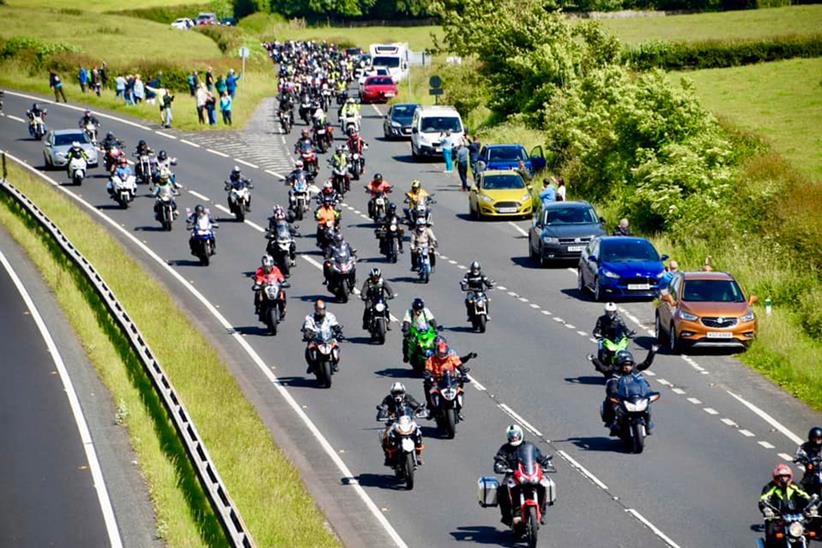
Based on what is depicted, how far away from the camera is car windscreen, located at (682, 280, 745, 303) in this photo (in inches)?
1228

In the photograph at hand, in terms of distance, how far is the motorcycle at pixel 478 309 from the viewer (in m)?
33.1

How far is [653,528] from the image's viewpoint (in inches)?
783

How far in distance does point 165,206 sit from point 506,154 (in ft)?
42.7

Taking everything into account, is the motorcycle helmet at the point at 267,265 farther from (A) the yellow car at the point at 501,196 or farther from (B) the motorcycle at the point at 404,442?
(A) the yellow car at the point at 501,196

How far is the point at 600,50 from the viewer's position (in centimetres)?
6588

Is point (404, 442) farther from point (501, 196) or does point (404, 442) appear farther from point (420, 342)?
point (501, 196)

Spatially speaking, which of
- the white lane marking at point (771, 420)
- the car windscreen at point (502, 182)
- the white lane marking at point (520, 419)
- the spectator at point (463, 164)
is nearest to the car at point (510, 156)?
the spectator at point (463, 164)

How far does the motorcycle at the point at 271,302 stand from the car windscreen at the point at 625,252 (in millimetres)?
7898

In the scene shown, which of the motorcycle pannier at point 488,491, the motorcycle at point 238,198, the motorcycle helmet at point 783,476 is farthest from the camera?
the motorcycle at point 238,198

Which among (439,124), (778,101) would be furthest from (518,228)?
→ (778,101)

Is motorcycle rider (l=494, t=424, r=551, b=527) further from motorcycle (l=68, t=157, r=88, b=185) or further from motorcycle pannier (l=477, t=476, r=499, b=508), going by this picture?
motorcycle (l=68, t=157, r=88, b=185)

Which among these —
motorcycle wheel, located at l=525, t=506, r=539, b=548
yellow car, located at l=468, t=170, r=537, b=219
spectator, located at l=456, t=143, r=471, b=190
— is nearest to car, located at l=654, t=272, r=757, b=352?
motorcycle wheel, located at l=525, t=506, r=539, b=548

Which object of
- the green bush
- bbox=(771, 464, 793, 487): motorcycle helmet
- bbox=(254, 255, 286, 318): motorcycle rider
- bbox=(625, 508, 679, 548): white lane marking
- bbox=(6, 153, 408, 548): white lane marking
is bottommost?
bbox=(6, 153, 408, 548): white lane marking

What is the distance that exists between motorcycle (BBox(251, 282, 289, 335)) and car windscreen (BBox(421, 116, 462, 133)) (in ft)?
95.0
